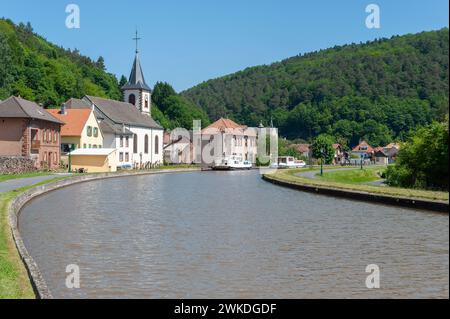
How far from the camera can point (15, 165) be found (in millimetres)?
64812

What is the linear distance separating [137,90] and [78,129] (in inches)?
1655

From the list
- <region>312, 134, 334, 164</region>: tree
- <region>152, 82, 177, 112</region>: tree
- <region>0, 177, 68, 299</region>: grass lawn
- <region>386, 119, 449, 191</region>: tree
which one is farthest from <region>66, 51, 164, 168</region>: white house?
<region>0, 177, 68, 299</region>: grass lawn

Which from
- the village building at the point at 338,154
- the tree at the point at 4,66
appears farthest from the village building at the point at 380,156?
the tree at the point at 4,66

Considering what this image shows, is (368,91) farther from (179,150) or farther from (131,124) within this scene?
(131,124)

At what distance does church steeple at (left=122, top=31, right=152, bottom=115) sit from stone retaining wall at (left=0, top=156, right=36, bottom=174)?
60.3m

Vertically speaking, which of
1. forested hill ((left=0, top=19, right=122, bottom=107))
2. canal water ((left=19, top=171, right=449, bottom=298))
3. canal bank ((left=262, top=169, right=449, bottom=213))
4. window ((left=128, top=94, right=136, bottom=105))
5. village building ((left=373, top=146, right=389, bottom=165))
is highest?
forested hill ((left=0, top=19, right=122, bottom=107))

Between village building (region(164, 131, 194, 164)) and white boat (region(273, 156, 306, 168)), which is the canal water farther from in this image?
village building (region(164, 131, 194, 164))

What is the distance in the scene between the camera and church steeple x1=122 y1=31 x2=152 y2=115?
130 metres

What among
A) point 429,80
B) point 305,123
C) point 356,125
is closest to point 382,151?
point 356,125

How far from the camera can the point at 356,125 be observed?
7510 inches

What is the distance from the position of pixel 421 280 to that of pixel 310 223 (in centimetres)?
1249

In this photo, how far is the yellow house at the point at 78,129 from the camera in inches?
3524

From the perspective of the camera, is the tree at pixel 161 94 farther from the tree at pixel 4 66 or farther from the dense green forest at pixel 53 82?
the tree at pixel 4 66
